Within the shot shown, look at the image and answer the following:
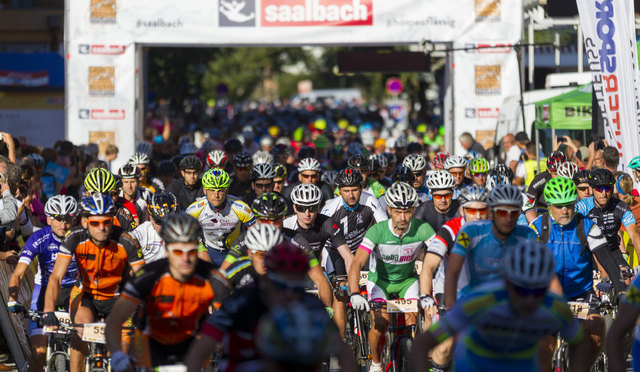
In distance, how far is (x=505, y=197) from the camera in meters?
7.42

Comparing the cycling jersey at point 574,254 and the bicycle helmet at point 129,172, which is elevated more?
the bicycle helmet at point 129,172

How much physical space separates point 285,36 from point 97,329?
559 inches

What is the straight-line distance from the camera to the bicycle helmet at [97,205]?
8078mm

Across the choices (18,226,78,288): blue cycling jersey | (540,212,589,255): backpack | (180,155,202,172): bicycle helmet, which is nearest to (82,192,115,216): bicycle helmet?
(18,226,78,288): blue cycling jersey

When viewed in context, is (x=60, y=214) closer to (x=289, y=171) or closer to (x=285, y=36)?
(x=289, y=171)

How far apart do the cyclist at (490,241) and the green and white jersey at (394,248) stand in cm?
188

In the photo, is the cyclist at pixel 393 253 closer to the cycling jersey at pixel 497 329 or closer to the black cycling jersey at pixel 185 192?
the cycling jersey at pixel 497 329

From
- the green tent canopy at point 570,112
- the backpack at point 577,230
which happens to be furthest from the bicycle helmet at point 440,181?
the green tent canopy at point 570,112

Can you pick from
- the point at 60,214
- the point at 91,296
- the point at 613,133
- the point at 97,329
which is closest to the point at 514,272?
the point at 97,329

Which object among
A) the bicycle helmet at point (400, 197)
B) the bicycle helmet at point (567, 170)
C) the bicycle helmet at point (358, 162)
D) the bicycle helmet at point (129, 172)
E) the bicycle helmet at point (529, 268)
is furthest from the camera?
the bicycle helmet at point (358, 162)

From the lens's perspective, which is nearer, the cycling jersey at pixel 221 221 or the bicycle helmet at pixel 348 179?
the cycling jersey at pixel 221 221

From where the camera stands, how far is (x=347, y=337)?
10672mm

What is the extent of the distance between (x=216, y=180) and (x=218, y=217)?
387mm

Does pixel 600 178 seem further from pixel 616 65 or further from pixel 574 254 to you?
pixel 616 65
